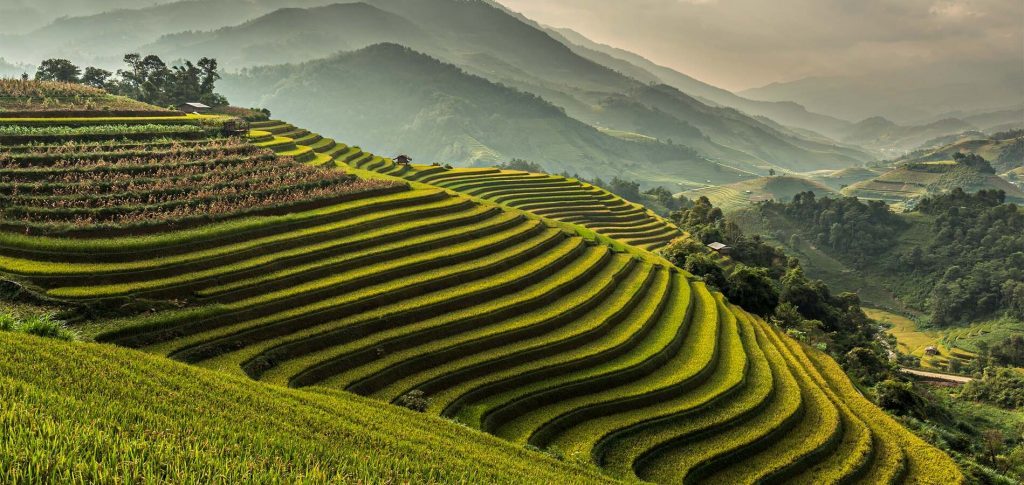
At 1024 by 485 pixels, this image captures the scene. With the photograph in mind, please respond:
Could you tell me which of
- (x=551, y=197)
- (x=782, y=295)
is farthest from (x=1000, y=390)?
(x=551, y=197)

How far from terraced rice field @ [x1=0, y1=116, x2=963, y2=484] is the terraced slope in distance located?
23.2 meters

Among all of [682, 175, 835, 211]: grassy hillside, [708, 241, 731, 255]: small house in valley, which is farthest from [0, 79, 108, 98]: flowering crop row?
[682, 175, 835, 211]: grassy hillside

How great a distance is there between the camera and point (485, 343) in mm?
18453

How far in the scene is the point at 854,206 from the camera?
100 metres

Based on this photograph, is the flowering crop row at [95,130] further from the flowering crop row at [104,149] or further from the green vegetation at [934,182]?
the green vegetation at [934,182]

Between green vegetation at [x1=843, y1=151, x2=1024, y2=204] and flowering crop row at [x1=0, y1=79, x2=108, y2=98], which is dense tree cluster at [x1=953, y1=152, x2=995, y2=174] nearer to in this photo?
green vegetation at [x1=843, y1=151, x2=1024, y2=204]

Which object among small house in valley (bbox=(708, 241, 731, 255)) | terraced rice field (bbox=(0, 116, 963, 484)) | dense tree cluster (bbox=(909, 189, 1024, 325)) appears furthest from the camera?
dense tree cluster (bbox=(909, 189, 1024, 325))

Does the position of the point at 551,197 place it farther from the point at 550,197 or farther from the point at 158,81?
the point at 158,81

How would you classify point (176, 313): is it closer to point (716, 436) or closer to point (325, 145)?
point (716, 436)

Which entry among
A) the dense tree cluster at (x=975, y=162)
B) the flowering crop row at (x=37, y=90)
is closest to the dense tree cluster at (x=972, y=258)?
the dense tree cluster at (x=975, y=162)

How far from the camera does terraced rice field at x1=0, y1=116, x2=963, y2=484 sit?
15.4 m

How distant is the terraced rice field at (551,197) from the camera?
4888 cm

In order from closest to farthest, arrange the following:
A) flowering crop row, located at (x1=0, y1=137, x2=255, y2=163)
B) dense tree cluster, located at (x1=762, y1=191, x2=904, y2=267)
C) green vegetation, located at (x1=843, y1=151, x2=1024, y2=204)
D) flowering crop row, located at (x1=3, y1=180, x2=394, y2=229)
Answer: flowering crop row, located at (x1=3, y1=180, x2=394, y2=229) < flowering crop row, located at (x1=0, y1=137, x2=255, y2=163) < dense tree cluster, located at (x1=762, y1=191, x2=904, y2=267) < green vegetation, located at (x1=843, y1=151, x2=1024, y2=204)

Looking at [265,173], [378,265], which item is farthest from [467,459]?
[265,173]
